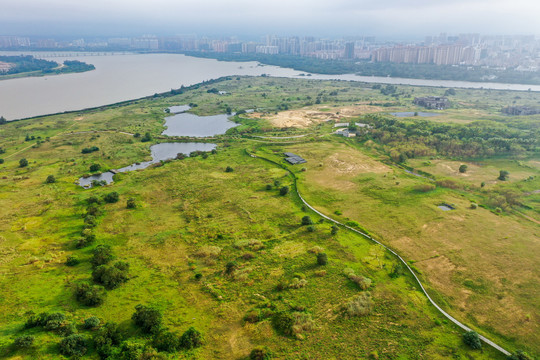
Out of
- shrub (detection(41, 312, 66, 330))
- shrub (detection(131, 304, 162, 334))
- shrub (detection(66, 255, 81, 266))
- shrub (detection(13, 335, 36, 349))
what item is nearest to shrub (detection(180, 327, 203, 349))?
shrub (detection(131, 304, 162, 334))

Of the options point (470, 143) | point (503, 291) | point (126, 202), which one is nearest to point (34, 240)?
point (126, 202)

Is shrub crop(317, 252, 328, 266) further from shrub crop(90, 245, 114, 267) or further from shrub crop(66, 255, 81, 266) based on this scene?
shrub crop(66, 255, 81, 266)

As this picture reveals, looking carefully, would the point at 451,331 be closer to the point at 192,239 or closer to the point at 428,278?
the point at 428,278

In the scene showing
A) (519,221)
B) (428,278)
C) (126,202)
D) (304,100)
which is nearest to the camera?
(428,278)

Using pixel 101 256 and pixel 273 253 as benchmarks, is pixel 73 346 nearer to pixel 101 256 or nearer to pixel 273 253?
pixel 101 256

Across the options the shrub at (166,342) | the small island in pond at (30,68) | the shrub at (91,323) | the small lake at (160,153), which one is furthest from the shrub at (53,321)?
the small island in pond at (30,68)
